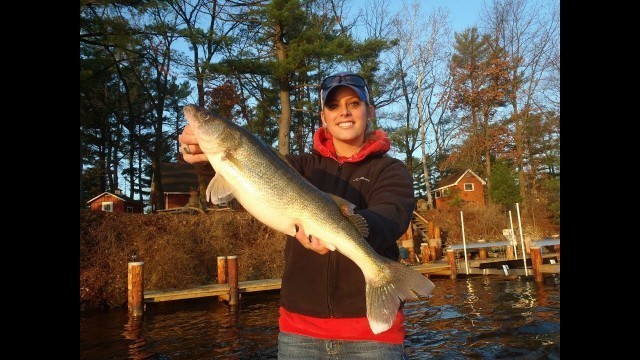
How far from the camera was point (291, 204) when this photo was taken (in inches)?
104

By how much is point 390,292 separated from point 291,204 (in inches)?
28.1

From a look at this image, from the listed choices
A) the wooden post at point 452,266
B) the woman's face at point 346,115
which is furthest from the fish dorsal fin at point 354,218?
the wooden post at point 452,266

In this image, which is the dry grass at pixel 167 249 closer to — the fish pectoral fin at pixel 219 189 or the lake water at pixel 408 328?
the lake water at pixel 408 328

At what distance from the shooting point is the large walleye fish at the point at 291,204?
8.50 ft

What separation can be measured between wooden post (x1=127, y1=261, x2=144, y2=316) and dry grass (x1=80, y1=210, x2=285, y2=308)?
2.30 meters

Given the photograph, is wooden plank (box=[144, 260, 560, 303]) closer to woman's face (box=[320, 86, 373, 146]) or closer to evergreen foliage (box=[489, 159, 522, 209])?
woman's face (box=[320, 86, 373, 146])

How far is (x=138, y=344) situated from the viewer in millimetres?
10266

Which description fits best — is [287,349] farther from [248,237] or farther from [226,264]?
[248,237]

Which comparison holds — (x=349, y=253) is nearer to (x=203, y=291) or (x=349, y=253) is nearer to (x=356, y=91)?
(x=356, y=91)

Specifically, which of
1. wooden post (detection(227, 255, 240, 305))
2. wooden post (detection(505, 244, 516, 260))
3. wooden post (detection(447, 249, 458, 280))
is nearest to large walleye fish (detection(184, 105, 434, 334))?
wooden post (detection(227, 255, 240, 305))

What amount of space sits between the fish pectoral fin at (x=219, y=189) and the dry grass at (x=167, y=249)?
13.6 meters

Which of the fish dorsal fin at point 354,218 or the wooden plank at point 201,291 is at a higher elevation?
the fish dorsal fin at point 354,218
